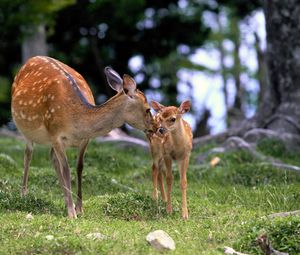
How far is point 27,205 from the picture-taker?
30.0 ft

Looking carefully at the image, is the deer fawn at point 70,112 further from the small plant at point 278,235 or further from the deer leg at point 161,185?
the small plant at point 278,235

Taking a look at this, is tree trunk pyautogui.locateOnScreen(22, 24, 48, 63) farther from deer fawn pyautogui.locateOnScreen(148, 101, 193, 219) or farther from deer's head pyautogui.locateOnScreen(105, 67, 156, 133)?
deer's head pyautogui.locateOnScreen(105, 67, 156, 133)

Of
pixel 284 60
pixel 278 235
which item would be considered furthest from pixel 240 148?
pixel 278 235

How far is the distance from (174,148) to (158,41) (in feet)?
41.8

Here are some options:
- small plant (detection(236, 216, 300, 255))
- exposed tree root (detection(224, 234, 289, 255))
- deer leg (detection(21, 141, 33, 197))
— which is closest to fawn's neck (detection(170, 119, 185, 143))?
deer leg (detection(21, 141, 33, 197))

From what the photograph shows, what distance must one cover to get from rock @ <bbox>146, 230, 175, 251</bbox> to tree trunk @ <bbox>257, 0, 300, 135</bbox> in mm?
8034

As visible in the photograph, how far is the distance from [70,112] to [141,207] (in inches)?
50.2

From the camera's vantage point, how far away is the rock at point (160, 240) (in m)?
7.29

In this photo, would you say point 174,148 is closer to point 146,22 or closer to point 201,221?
A: point 201,221

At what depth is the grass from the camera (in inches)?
293

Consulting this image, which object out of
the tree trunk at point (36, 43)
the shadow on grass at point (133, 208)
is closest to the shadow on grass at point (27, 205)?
the shadow on grass at point (133, 208)

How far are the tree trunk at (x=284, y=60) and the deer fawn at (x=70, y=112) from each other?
6421 mm

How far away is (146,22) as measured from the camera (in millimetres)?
22156

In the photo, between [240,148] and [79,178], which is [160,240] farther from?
[240,148]
